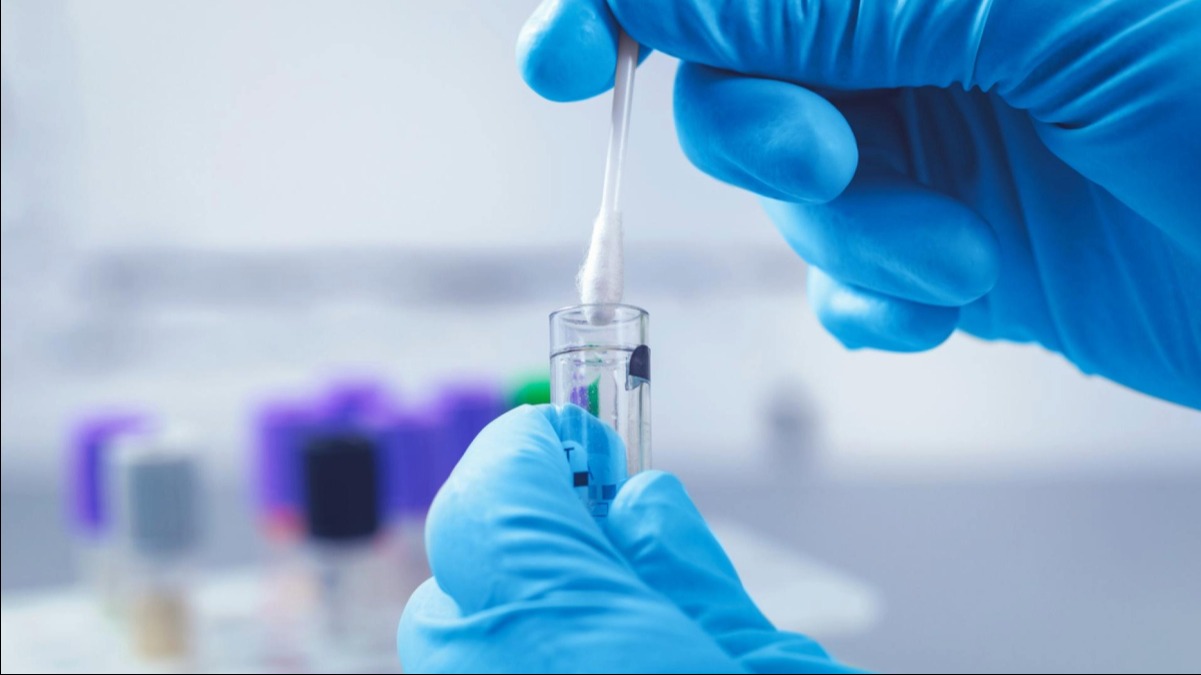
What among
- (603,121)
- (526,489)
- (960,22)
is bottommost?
(526,489)

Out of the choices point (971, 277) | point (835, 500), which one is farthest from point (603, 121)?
point (971, 277)

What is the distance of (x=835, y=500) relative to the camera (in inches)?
90.7

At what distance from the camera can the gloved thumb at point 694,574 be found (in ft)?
1.58

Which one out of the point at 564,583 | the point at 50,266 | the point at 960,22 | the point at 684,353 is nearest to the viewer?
the point at 564,583

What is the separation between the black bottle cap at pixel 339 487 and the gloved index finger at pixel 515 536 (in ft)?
2.32

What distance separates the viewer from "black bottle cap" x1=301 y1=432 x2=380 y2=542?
119cm

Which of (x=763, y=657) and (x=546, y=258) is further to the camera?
(x=546, y=258)

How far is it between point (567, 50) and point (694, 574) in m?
0.30

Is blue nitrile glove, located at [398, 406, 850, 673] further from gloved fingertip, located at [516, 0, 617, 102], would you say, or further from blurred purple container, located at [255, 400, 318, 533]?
blurred purple container, located at [255, 400, 318, 533]

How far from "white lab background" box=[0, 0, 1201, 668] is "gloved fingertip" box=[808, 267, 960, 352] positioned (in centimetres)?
122

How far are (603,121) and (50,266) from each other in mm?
1190

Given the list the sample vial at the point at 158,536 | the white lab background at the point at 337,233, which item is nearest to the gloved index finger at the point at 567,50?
the sample vial at the point at 158,536

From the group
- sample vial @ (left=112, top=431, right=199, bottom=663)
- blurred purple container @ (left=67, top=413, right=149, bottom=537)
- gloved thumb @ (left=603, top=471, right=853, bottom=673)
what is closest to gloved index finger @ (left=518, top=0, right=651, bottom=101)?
gloved thumb @ (left=603, top=471, right=853, bottom=673)

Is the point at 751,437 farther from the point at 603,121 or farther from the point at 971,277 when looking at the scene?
the point at 971,277
